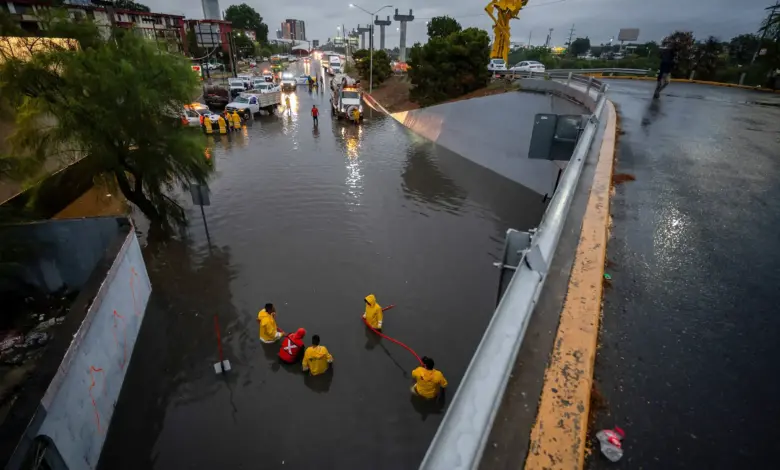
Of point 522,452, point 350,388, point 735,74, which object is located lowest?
point 350,388

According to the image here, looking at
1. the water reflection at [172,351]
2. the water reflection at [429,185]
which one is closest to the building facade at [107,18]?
the water reflection at [172,351]

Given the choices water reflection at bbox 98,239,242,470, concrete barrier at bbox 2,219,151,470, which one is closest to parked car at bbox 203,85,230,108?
water reflection at bbox 98,239,242,470

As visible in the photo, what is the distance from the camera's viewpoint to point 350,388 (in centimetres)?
699

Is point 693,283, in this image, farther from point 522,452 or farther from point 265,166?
point 265,166

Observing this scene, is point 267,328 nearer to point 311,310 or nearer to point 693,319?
point 311,310

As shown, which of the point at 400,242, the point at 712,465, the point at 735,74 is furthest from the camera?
the point at 735,74

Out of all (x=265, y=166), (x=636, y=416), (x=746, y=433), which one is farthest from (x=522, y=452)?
(x=265, y=166)

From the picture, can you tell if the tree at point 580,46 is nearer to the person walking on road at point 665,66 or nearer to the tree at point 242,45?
the tree at point 242,45

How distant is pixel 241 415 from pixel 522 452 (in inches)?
239

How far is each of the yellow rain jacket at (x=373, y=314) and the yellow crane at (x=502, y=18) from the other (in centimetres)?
2937

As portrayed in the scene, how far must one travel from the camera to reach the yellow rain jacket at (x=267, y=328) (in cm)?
767

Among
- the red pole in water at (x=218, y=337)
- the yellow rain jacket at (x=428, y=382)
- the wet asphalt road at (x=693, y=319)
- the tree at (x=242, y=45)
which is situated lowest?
the red pole in water at (x=218, y=337)

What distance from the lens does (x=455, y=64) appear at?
2820 cm

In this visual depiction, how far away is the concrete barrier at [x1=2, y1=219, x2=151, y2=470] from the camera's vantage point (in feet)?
14.3
